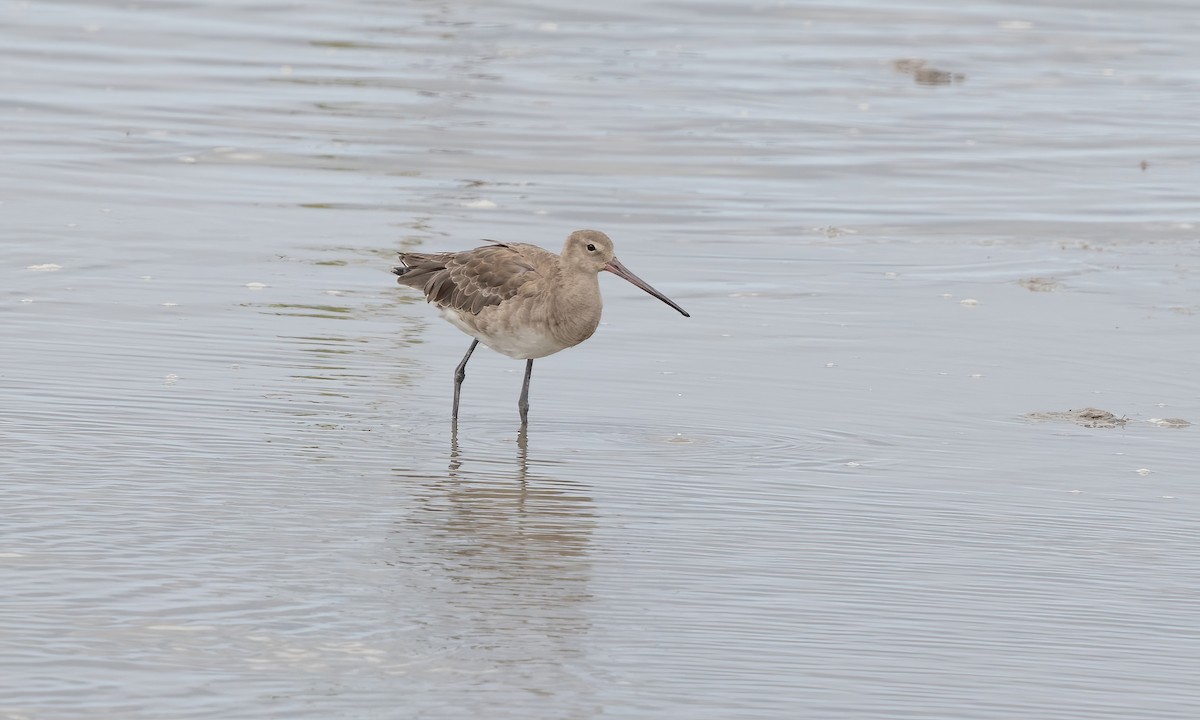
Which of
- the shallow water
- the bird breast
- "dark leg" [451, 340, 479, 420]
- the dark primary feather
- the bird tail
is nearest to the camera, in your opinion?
the shallow water

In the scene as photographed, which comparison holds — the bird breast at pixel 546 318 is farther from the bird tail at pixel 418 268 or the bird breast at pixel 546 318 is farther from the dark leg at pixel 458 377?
the bird tail at pixel 418 268

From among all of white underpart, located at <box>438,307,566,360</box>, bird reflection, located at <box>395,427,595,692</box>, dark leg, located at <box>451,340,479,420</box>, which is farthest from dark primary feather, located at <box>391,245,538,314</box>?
bird reflection, located at <box>395,427,595,692</box>

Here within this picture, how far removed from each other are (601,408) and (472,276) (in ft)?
2.91

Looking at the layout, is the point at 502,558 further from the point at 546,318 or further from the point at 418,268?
the point at 418,268

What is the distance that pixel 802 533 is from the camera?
655cm

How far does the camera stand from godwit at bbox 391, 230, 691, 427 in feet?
27.2

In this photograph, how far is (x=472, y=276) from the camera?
8.69m

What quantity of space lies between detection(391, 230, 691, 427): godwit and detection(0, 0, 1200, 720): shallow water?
32 centimetres

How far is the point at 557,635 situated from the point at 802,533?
143 cm

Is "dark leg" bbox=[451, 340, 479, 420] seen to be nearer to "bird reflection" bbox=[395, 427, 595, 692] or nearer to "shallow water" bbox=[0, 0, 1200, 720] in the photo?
"shallow water" bbox=[0, 0, 1200, 720]

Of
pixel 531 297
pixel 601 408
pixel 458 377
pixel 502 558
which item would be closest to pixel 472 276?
pixel 531 297

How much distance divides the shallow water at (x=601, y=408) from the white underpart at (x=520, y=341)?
0.87 ft

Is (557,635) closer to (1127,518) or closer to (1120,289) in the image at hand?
(1127,518)

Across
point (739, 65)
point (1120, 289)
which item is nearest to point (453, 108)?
point (739, 65)
